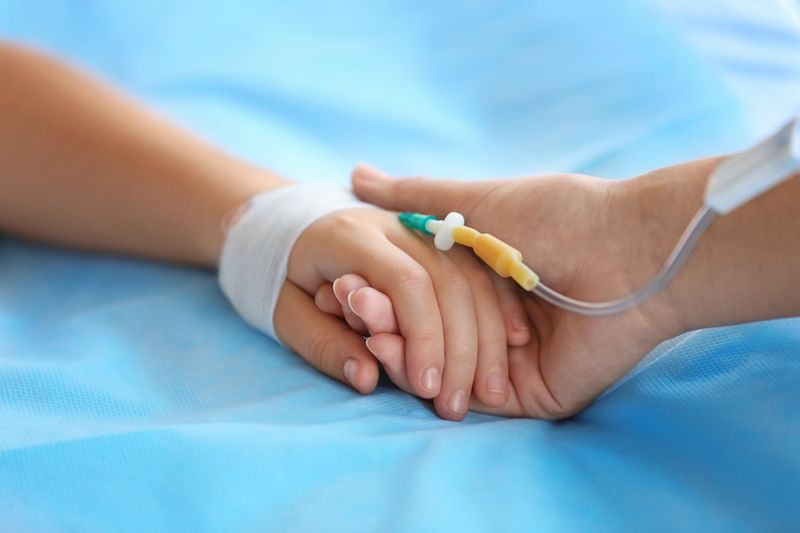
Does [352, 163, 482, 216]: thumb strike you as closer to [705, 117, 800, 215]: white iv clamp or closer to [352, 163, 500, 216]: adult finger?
[352, 163, 500, 216]: adult finger

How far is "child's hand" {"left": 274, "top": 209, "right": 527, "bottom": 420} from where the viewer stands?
0.79 metres

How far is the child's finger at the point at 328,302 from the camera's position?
Answer: 88 cm

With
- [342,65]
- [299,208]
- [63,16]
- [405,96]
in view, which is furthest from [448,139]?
[63,16]

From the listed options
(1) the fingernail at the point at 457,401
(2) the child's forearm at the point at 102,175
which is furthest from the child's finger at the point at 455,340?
(2) the child's forearm at the point at 102,175

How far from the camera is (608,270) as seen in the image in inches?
30.0

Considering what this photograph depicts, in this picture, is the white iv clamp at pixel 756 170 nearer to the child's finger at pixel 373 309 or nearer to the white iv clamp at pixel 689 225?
the white iv clamp at pixel 689 225

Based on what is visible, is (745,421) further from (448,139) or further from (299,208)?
(448,139)

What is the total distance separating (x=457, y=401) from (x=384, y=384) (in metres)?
0.10

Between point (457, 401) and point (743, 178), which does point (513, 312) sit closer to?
point (457, 401)

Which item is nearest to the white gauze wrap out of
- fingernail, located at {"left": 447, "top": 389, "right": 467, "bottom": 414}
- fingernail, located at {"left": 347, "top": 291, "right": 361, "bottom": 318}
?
fingernail, located at {"left": 347, "top": 291, "right": 361, "bottom": 318}

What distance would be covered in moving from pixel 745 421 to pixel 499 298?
27 centimetres

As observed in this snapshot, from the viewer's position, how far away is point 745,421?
2.26 ft

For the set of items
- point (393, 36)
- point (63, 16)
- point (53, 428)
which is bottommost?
point (53, 428)

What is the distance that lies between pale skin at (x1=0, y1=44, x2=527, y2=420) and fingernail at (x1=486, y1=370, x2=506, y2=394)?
0.27 feet
